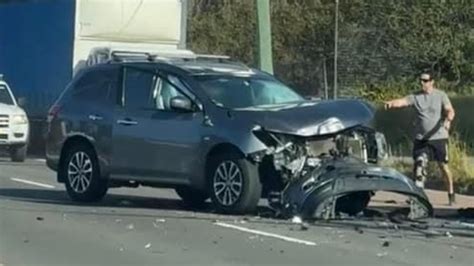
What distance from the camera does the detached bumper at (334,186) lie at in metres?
14.7

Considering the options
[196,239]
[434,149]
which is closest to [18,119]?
[434,149]

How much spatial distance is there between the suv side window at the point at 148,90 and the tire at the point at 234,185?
107cm

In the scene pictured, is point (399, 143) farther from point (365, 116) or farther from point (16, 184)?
point (365, 116)

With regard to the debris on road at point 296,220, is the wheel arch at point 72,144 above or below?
above

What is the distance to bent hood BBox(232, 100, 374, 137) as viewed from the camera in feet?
48.9

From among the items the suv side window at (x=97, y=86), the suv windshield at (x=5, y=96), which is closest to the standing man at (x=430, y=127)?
the suv side window at (x=97, y=86)

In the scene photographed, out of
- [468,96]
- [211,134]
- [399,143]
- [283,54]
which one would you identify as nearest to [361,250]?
[211,134]

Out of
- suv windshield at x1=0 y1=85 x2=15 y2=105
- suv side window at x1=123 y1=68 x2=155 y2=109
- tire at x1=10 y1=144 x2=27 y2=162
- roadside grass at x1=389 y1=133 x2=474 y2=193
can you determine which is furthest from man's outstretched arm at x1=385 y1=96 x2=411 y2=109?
suv windshield at x1=0 y1=85 x2=15 y2=105

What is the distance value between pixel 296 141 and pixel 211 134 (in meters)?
0.99

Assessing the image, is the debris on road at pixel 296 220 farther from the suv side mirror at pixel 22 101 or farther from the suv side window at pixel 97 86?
the suv side mirror at pixel 22 101

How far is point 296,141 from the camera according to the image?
49.5 ft

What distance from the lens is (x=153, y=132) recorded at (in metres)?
16.0

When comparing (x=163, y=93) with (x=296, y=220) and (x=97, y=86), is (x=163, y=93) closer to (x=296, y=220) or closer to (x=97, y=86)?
(x=97, y=86)

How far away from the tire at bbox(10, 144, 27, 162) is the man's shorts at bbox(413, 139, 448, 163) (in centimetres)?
1220
